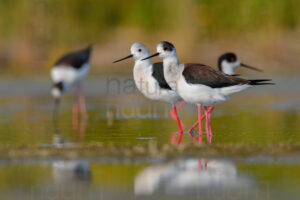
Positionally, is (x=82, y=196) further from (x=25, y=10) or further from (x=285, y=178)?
(x=25, y=10)

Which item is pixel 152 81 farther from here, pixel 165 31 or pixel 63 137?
pixel 165 31

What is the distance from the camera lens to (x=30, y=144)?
8375 millimetres

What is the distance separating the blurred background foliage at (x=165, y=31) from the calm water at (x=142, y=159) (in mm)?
4715

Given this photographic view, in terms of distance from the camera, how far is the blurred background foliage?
70.0 ft

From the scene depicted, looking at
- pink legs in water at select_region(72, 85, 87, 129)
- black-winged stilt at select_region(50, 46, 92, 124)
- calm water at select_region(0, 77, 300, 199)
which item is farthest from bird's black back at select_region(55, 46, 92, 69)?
calm water at select_region(0, 77, 300, 199)

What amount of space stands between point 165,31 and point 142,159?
52.2ft

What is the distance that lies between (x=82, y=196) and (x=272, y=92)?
11861 millimetres

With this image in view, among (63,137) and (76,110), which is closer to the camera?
→ (63,137)

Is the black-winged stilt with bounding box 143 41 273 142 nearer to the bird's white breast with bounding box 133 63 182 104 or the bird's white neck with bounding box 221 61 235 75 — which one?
the bird's white breast with bounding box 133 63 182 104

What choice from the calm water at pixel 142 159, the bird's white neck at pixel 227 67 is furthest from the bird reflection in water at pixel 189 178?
the bird's white neck at pixel 227 67

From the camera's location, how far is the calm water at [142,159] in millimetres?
5621

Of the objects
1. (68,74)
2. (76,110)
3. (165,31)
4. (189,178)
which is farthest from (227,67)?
(165,31)

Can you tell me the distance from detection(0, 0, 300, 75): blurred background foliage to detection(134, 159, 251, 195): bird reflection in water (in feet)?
46.8

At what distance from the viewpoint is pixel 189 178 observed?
598cm
